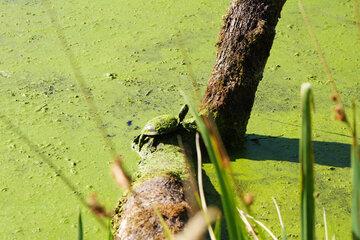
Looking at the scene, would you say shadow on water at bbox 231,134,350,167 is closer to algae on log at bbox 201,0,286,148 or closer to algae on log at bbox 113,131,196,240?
algae on log at bbox 201,0,286,148

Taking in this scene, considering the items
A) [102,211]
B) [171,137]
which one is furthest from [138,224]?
[102,211]

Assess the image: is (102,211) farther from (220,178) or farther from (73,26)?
(73,26)

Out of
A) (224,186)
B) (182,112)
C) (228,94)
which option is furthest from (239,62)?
(224,186)

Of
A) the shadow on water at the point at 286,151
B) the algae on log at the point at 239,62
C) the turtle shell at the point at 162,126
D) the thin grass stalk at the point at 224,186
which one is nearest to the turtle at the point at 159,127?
the turtle shell at the point at 162,126

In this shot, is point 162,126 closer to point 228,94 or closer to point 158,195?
point 228,94

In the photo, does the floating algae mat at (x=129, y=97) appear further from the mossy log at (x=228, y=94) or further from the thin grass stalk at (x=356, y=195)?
the thin grass stalk at (x=356, y=195)

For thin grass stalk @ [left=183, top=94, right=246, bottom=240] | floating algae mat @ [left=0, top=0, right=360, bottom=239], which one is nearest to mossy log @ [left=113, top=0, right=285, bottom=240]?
floating algae mat @ [left=0, top=0, right=360, bottom=239]
